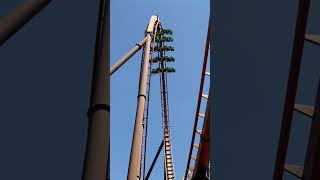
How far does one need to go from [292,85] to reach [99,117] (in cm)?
189

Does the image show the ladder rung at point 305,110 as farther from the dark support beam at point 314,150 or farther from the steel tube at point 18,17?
the steel tube at point 18,17

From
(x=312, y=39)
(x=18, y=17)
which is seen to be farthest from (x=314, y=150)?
(x=18, y=17)

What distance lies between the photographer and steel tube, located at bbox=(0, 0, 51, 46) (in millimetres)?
1879

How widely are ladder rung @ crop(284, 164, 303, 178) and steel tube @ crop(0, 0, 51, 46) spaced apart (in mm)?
2514

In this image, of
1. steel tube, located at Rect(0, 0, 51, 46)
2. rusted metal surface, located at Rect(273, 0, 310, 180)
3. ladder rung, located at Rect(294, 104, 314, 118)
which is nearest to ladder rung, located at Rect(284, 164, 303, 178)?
rusted metal surface, located at Rect(273, 0, 310, 180)

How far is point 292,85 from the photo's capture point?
12.4 ft

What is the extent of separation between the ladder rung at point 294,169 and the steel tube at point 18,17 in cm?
251

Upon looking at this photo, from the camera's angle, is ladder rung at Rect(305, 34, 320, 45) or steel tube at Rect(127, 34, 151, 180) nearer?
ladder rung at Rect(305, 34, 320, 45)

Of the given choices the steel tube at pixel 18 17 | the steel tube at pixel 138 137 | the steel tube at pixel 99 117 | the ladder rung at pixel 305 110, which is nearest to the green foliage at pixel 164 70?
the steel tube at pixel 138 137

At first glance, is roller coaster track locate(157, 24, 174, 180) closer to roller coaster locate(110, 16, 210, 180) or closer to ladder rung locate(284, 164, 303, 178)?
roller coaster locate(110, 16, 210, 180)

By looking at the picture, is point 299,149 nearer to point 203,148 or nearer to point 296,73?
point 296,73

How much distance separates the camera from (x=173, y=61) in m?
18.1

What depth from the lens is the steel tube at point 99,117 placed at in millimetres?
2285

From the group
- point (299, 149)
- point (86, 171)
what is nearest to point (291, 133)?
point (299, 149)
